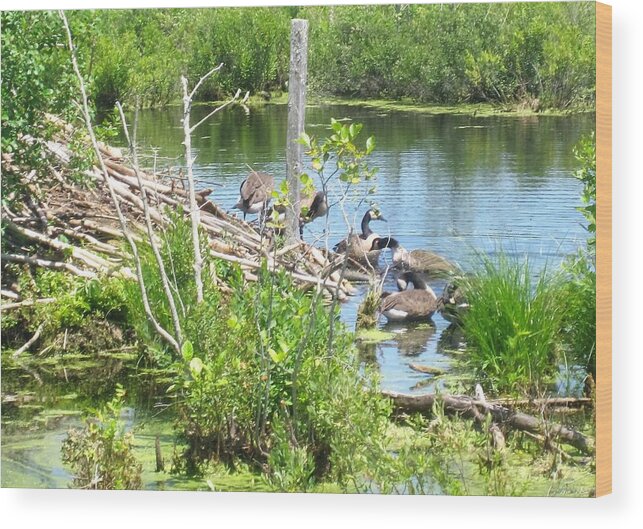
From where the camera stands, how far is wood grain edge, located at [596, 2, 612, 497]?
679cm

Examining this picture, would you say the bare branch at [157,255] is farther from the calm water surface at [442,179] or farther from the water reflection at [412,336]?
the water reflection at [412,336]

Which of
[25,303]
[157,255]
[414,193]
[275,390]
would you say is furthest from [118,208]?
[414,193]

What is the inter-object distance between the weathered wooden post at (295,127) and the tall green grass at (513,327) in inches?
38.5

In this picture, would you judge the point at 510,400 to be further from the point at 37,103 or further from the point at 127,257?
the point at 37,103

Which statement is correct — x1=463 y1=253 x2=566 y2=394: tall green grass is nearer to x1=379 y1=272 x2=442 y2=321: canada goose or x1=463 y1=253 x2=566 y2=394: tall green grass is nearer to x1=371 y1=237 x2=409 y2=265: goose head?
x1=379 y1=272 x2=442 y2=321: canada goose

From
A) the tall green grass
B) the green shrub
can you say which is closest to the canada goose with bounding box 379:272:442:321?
the tall green grass

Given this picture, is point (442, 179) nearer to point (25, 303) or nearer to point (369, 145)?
point (369, 145)

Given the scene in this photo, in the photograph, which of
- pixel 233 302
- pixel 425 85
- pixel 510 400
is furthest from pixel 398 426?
pixel 425 85

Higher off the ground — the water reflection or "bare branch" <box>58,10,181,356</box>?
"bare branch" <box>58,10,181,356</box>

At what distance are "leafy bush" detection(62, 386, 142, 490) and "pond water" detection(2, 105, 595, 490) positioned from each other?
0.27 feet

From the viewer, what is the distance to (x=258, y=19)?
7324 mm

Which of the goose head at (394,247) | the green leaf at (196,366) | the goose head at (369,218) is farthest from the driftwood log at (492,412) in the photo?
the green leaf at (196,366)

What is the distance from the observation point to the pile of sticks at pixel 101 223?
24.8ft

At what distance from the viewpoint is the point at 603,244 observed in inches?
268
